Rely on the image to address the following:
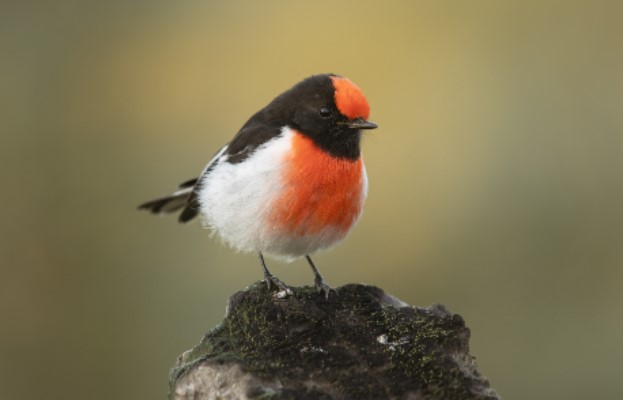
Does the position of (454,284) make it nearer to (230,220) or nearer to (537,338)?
(537,338)

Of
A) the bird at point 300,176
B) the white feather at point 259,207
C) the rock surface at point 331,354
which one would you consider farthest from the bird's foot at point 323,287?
the white feather at point 259,207

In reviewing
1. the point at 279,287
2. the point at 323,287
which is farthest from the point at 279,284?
the point at 323,287

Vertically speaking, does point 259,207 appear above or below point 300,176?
below

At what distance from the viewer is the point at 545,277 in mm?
8328

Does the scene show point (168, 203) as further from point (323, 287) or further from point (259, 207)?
point (323, 287)

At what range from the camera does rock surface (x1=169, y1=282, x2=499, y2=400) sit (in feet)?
12.4

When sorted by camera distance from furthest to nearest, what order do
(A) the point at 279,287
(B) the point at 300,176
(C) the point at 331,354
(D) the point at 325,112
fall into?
1. (D) the point at 325,112
2. (B) the point at 300,176
3. (A) the point at 279,287
4. (C) the point at 331,354

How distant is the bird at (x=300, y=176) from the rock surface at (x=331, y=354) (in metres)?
0.64

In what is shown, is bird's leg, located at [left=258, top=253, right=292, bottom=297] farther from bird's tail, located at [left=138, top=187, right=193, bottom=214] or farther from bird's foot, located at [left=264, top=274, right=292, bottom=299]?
bird's tail, located at [left=138, top=187, right=193, bottom=214]

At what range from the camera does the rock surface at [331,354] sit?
377cm

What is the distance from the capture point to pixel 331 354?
3.97 meters

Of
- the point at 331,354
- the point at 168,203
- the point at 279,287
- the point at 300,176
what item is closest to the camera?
the point at 331,354

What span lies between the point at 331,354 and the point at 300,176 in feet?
4.70

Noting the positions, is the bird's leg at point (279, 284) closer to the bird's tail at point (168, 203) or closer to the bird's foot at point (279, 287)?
the bird's foot at point (279, 287)
